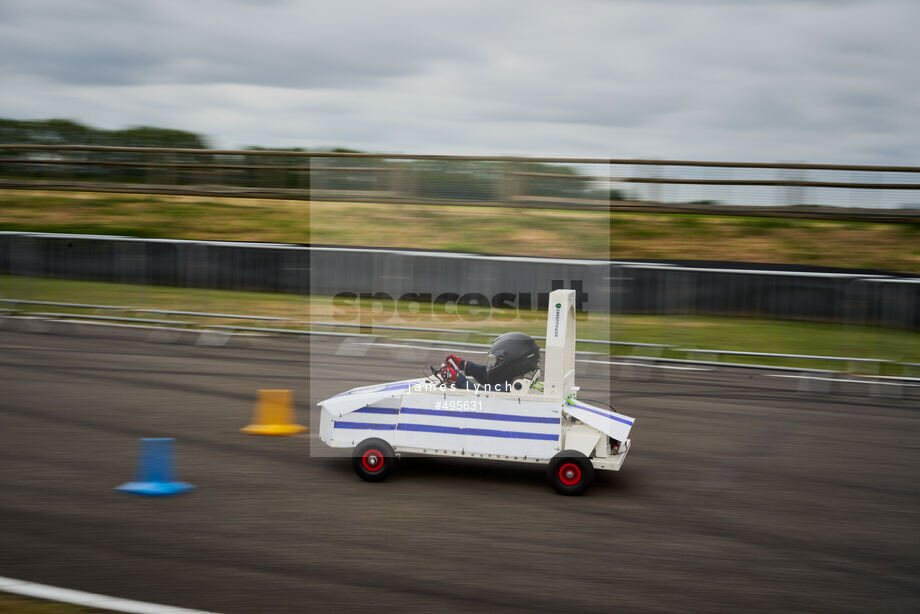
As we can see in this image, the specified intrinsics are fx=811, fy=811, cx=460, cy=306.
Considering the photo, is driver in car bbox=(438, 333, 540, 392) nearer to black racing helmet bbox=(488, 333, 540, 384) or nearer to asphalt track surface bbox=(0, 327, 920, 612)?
black racing helmet bbox=(488, 333, 540, 384)

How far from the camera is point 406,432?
813cm

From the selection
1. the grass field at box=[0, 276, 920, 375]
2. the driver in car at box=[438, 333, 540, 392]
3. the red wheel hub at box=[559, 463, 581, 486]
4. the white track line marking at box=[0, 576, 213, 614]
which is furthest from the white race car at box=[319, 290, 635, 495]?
the grass field at box=[0, 276, 920, 375]

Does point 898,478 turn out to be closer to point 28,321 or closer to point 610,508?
point 610,508

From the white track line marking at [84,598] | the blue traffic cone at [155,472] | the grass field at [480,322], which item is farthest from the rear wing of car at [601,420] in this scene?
the grass field at [480,322]

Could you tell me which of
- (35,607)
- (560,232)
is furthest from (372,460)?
(560,232)

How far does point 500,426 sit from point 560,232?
17.3 m

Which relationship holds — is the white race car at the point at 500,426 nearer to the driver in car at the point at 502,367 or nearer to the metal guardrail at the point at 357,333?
the driver in car at the point at 502,367

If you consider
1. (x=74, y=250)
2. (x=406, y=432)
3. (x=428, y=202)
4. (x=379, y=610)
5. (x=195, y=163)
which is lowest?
(x=379, y=610)

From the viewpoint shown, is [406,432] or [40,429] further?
[40,429]

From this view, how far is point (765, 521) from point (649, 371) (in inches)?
280

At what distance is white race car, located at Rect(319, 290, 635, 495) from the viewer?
795 centimetres

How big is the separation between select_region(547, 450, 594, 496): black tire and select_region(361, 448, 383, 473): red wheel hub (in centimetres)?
171

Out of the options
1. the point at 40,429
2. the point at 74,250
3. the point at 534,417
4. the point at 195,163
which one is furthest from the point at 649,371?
the point at 195,163

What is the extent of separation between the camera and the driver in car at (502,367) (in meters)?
8.17
